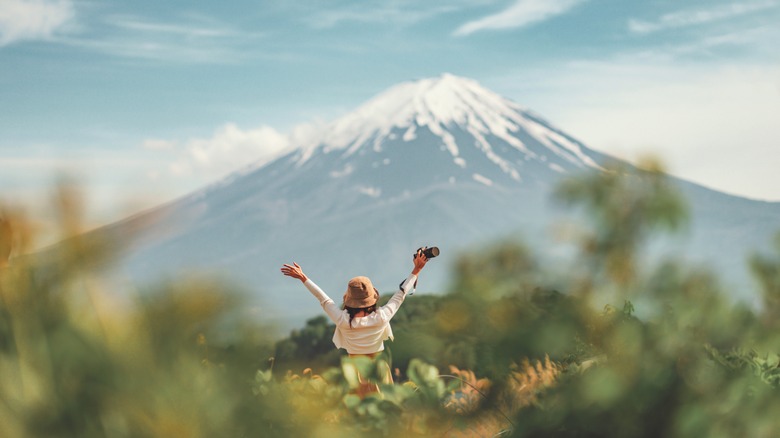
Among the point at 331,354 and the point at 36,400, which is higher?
the point at 36,400

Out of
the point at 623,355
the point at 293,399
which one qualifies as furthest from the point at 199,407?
the point at 623,355

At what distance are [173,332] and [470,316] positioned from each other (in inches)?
63.7

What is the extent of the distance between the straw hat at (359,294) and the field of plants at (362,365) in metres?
1.75

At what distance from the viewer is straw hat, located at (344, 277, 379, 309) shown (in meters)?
5.43

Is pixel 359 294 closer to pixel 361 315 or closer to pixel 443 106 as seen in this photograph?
pixel 361 315

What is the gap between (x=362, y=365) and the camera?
2219 mm

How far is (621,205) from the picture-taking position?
10.8 meters

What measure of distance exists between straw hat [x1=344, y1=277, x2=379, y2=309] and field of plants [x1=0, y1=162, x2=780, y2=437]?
5.73 ft

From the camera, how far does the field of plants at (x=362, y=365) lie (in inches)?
45.4

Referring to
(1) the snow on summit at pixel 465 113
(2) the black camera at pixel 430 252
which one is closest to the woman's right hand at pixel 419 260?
(2) the black camera at pixel 430 252

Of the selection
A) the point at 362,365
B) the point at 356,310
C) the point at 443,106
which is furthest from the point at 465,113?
the point at 362,365

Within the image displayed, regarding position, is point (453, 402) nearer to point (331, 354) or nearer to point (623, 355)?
point (623, 355)

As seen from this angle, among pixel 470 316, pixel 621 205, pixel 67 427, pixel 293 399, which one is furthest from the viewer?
pixel 621 205

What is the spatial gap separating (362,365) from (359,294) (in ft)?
10.7
